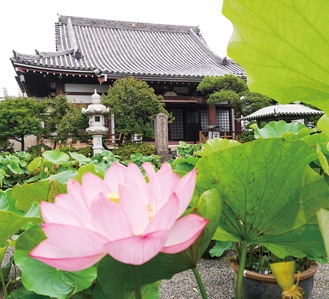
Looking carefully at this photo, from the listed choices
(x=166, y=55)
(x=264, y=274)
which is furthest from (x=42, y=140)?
(x=264, y=274)

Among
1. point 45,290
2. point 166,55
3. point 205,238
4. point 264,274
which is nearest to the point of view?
point 205,238

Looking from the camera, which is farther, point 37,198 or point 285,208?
point 37,198

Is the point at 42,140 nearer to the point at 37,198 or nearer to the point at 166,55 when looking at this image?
the point at 166,55

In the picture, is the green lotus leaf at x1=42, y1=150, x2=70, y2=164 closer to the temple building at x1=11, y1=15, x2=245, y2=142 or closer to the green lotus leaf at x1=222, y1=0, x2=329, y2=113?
the green lotus leaf at x1=222, y1=0, x2=329, y2=113

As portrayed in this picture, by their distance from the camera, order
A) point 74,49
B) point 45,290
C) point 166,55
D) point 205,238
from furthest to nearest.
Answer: point 166,55 → point 74,49 → point 45,290 → point 205,238

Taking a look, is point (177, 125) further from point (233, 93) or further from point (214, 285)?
point (214, 285)

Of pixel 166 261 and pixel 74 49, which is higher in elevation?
pixel 74 49

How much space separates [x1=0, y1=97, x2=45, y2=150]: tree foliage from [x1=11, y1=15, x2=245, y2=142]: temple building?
2.84 feet

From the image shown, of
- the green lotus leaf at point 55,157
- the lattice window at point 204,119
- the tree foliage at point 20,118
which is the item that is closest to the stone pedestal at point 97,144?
the tree foliage at point 20,118

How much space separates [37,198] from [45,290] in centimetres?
12

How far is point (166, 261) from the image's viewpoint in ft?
0.84

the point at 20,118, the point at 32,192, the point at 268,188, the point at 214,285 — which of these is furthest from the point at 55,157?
the point at 20,118

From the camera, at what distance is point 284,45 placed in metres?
0.25

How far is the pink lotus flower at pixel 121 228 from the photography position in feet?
0.61
